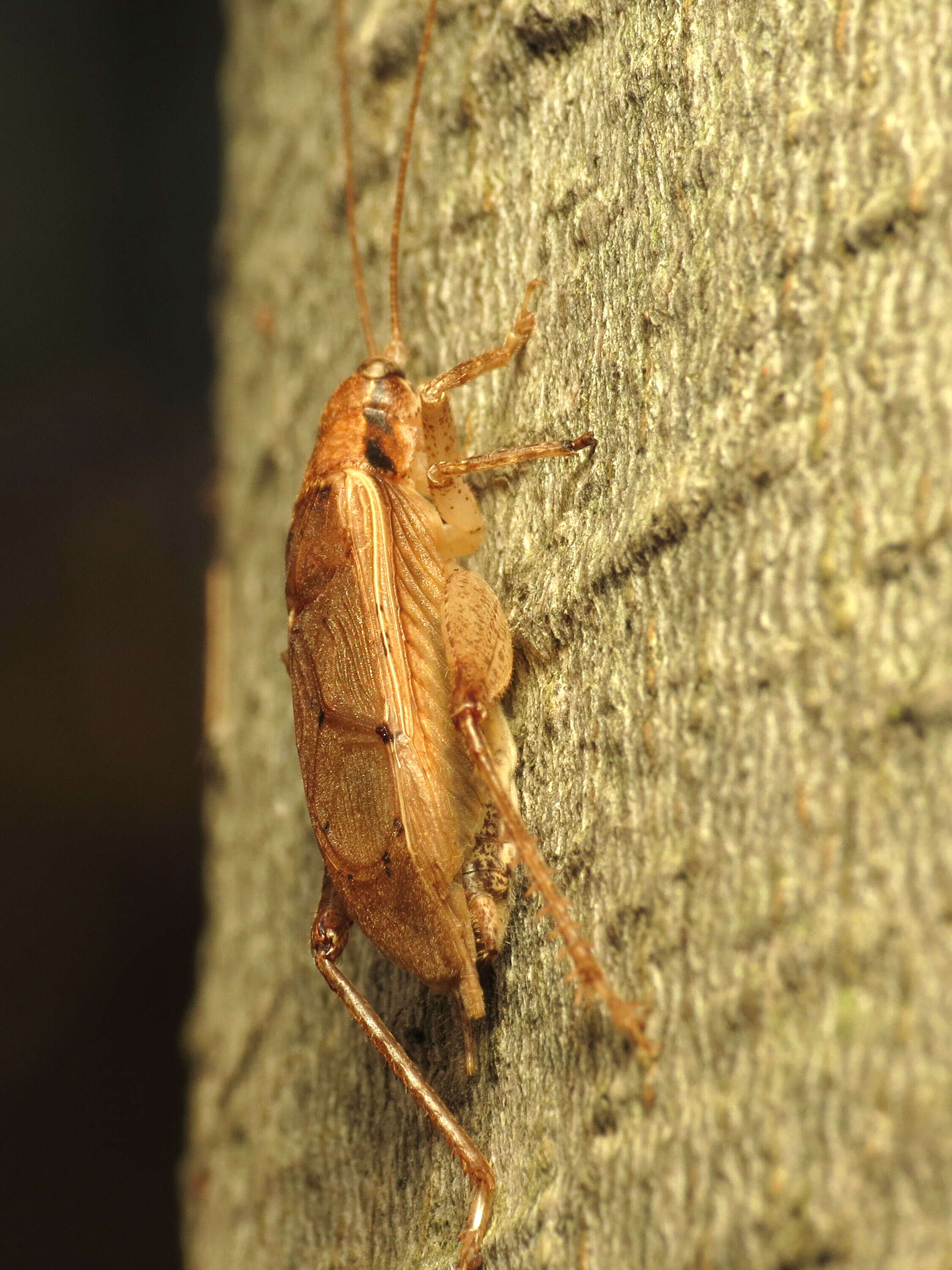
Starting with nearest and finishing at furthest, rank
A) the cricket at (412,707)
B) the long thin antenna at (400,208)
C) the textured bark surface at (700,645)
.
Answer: the textured bark surface at (700,645)
the cricket at (412,707)
the long thin antenna at (400,208)

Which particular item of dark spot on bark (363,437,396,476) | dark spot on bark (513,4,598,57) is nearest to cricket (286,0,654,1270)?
dark spot on bark (363,437,396,476)

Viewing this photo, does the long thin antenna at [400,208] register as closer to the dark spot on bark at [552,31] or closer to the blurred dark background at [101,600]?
the dark spot on bark at [552,31]

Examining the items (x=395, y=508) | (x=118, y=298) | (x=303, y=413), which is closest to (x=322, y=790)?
(x=395, y=508)

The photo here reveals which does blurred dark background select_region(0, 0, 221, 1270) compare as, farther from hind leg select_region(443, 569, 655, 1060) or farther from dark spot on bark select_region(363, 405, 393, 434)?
hind leg select_region(443, 569, 655, 1060)

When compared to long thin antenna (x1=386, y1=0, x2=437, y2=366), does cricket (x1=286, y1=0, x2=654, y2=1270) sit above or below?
below

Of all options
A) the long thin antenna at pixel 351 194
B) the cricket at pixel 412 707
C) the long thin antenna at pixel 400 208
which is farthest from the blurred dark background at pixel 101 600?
the cricket at pixel 412 707

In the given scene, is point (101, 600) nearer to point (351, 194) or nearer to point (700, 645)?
point (351, 194)

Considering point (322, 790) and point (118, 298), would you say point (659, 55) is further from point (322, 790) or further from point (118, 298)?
point (118, 298)
